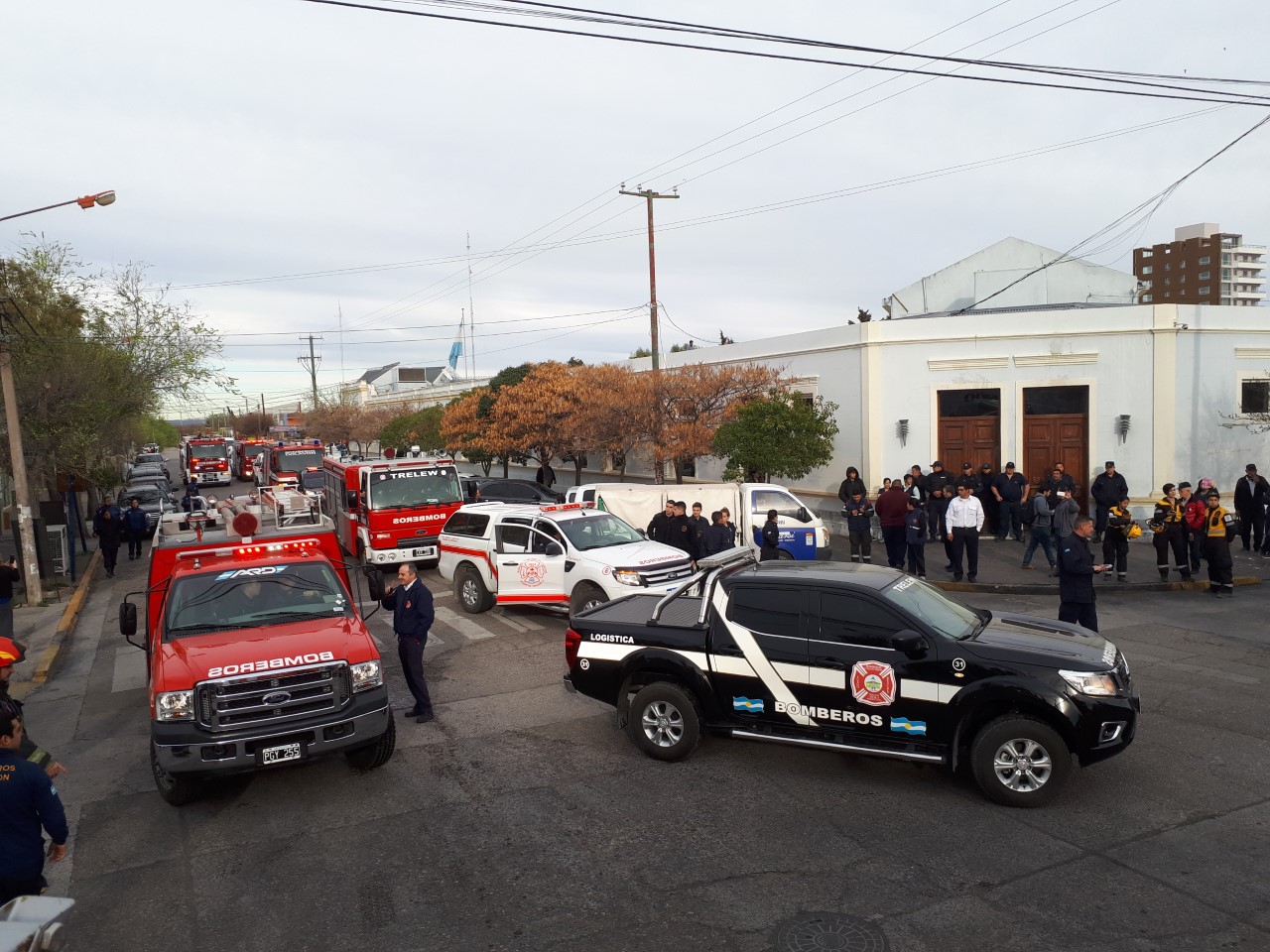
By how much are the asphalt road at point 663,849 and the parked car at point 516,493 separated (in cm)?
1640

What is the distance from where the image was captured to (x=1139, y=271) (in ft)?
424

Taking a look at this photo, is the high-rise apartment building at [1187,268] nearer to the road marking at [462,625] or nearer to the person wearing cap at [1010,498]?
the person wearing cap at [1010,498]

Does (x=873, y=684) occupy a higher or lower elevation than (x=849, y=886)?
higher

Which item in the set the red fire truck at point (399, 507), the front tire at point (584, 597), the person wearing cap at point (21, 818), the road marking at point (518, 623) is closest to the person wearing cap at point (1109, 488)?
the front tire at point (584, 597)

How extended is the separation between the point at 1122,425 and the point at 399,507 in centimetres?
1602

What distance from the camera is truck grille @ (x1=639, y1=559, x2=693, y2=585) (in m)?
12.6

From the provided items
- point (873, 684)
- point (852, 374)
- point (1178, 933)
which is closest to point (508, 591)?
point (873, 684)

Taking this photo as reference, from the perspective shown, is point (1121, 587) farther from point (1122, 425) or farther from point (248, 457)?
point (248, 457)

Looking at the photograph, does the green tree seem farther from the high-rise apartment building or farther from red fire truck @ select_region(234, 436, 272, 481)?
the high-rise apartment building

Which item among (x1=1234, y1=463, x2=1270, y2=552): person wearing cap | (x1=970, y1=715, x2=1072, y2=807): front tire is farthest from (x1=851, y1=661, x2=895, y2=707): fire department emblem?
(x1=1234, y1=463, x2=1270, y2=552): person wearing cap

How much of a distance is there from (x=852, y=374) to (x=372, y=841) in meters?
18.2

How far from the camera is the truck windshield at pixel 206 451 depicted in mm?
47778

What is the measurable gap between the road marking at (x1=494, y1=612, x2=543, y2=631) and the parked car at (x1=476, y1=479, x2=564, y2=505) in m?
10.8

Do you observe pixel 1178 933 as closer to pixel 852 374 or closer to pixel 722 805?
pixel 722 805
